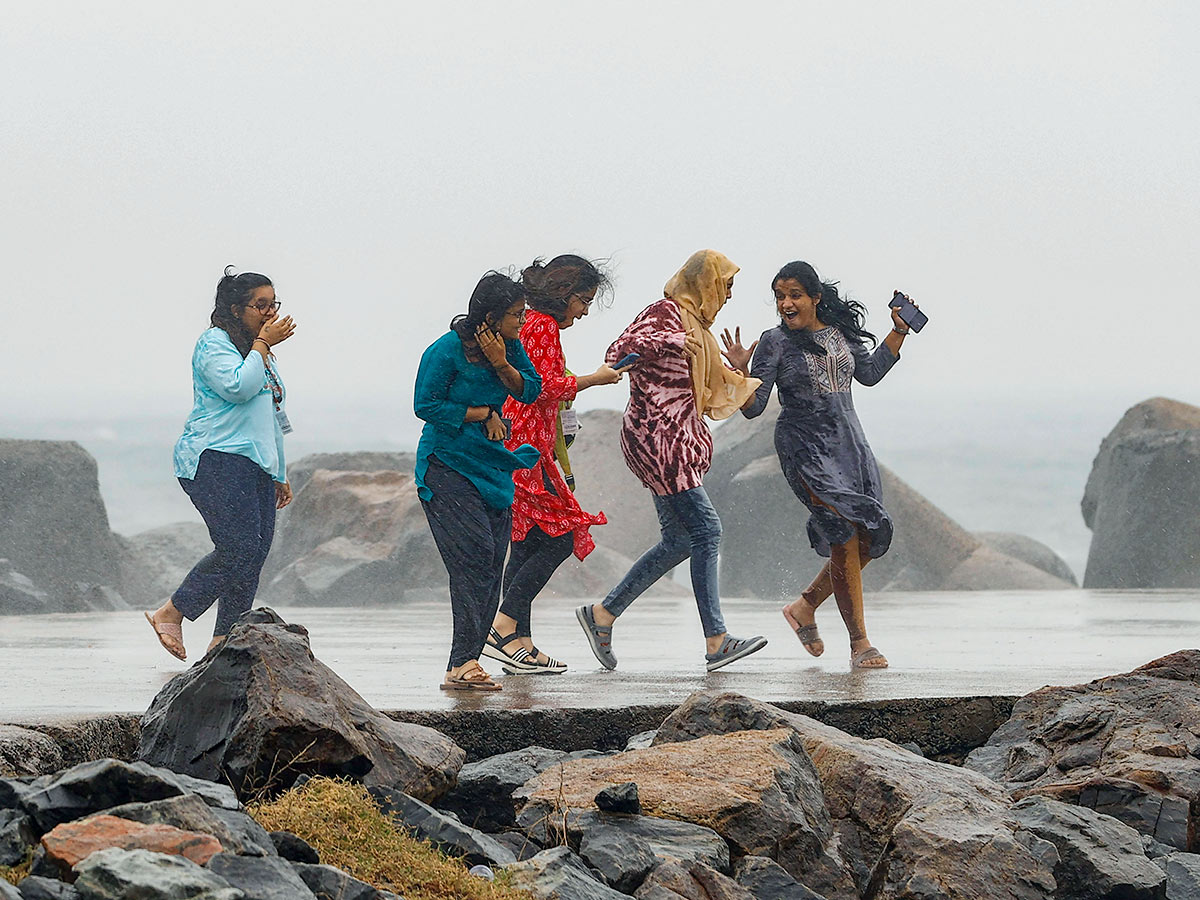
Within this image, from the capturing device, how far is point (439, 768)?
479cm

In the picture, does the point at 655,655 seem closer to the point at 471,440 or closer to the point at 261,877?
the point at 471,440

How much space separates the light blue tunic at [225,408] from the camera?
7.44m

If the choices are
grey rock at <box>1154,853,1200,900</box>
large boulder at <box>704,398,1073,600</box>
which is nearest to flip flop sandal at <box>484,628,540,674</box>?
grey rock at <box>1154,853,1200,900</box>

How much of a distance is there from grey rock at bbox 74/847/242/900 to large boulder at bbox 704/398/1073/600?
19248 millimetres

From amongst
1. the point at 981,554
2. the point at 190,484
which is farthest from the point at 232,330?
the point at 981,554

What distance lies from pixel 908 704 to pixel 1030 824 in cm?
132

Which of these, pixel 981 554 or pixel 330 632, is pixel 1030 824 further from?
pixel 981 554

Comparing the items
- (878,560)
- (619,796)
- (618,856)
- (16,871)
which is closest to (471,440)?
(619,796)

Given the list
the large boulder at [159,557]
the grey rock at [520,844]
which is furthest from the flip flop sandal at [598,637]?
the large boulder at [159,557]

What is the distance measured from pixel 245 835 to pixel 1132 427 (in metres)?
23.1

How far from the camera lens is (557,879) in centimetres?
380

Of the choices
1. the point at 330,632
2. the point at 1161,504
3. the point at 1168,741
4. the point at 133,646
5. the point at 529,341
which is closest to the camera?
the point at 1168,741

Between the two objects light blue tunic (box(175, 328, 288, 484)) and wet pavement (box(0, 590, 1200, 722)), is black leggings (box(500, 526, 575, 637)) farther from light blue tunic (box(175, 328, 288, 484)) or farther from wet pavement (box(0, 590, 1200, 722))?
light blue tunic (box(175, 328, 288, 484))

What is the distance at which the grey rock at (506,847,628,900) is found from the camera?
12.3 ft
